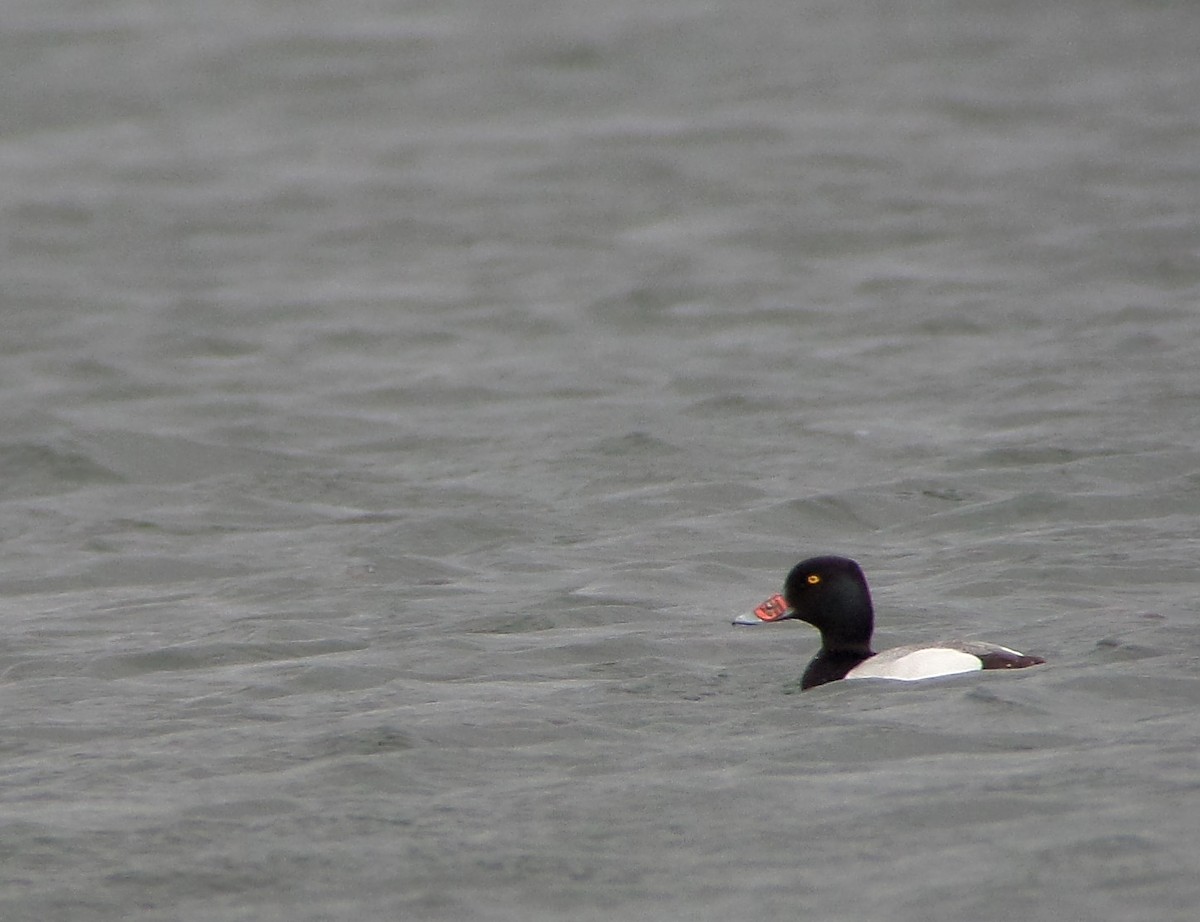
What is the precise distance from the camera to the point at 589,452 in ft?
46.0

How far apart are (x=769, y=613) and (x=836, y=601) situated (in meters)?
0.41

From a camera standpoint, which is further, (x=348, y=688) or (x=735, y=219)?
(x=735, y=219)

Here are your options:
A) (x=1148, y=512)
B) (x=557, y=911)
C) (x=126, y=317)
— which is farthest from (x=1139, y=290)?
(x=557, y=911)

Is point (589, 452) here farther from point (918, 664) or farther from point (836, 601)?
point (918, 664)

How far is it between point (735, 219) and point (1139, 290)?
4371 millimetres

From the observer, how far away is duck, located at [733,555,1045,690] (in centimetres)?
870

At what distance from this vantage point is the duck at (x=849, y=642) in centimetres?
870

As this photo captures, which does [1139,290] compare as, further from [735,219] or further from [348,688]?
[348,688]

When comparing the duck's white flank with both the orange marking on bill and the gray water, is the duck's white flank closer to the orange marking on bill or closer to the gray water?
the gray water

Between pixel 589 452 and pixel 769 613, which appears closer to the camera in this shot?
pixel 769 613

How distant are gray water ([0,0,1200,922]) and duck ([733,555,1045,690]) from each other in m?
0.15

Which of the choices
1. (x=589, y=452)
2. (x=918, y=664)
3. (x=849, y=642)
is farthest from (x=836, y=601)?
(x=589, y=452)

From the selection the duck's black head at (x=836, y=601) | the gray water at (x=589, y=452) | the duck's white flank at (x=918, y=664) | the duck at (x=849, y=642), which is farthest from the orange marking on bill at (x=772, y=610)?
the duck's white flank at (x=918, y=664)

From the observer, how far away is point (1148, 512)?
11.8 m
